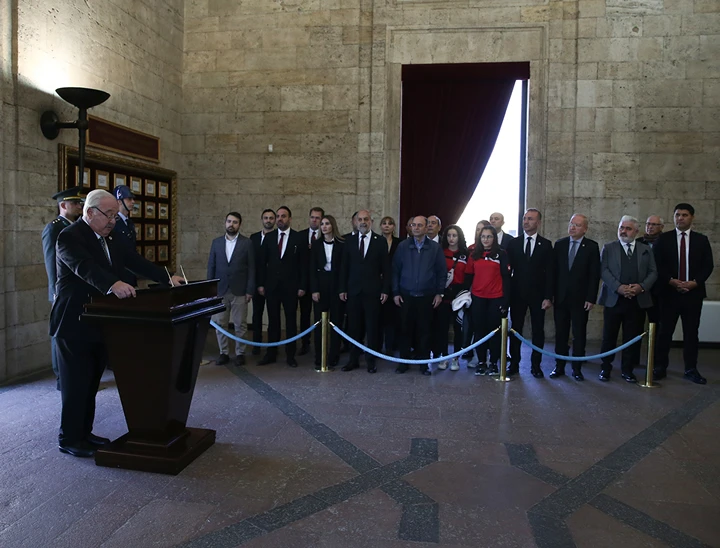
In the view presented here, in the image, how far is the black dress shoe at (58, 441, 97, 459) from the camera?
3502mm

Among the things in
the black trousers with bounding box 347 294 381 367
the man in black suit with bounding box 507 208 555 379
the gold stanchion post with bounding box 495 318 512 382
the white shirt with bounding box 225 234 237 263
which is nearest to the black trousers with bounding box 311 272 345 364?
the black trousers with bounding box 347 294 381 367

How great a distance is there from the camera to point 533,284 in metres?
5.77

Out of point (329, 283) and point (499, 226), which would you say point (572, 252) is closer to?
point (499, 226)

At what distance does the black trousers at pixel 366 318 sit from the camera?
5.90 meters

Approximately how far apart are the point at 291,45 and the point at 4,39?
13.2 ft

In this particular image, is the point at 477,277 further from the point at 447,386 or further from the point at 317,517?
the point at 317,517

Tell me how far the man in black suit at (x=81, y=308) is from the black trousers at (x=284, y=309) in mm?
2558

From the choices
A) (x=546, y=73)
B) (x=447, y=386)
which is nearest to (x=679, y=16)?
(x=546, y=73)

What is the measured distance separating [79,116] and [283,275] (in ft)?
8.61

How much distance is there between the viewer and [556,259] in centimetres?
580

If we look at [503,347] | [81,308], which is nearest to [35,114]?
[81,308]

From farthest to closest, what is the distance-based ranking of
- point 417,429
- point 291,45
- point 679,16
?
point 291,45 < point 679,16 < point 417,429

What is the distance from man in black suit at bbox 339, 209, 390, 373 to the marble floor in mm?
898

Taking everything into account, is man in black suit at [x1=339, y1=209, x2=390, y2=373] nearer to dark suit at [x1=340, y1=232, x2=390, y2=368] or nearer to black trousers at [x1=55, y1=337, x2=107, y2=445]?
dark suit at [x1=340, y1=232, x2=390, y2=368]
